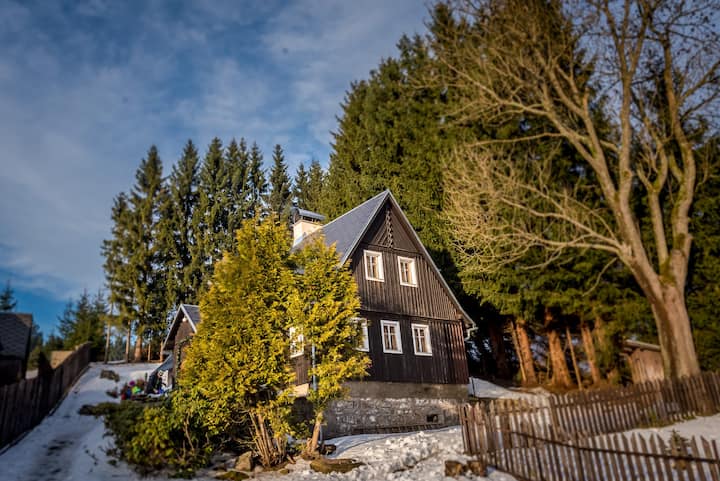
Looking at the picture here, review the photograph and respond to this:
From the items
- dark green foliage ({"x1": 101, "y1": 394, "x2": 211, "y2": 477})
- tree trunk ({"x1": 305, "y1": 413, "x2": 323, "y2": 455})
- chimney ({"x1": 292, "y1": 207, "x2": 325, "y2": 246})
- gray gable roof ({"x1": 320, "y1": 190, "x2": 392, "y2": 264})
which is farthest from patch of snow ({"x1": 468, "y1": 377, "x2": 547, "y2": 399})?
dark green foliage ({"x1": 101, "y1": 394, "x2": 211, "y2": 477})

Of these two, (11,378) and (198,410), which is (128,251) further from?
(198,410)

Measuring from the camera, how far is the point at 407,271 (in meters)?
21.4

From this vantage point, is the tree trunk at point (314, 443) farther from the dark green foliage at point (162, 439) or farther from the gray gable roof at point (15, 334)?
the gray gable roof at point (15, 334)

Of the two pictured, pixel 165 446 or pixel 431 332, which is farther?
pixel 431 332

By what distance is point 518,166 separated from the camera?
24.7 meters

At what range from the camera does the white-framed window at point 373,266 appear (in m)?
19.8

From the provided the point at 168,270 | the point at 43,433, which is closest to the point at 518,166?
the point at 43,433

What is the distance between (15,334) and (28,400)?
1349 centimetres

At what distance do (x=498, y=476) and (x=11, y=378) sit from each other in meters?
28.8

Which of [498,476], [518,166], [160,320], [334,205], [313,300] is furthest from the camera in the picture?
[160,320]

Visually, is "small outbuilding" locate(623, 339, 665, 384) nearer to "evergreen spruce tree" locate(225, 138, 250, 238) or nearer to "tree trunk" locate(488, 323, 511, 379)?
"tree trunk" locate(488, 323, 511, 379)

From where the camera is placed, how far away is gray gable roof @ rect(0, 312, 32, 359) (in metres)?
29.0

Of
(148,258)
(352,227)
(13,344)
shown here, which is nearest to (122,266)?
(148,258)

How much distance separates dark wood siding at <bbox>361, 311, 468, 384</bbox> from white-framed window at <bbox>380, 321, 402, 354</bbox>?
153mm
